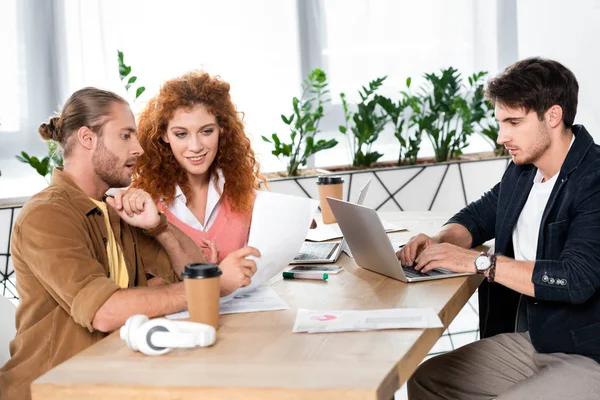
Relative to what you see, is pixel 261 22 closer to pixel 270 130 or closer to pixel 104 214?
pixel 270 130

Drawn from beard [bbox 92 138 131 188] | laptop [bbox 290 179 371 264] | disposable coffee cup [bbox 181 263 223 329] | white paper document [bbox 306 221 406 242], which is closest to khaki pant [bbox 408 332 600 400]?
laptop [bbox 290 179 371 264]

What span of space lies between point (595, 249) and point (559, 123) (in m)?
0.40

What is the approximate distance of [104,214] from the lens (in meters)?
1.99

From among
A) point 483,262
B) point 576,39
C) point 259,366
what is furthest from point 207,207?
point 576,39

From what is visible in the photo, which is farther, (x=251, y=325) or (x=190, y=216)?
(x=190, y=216)

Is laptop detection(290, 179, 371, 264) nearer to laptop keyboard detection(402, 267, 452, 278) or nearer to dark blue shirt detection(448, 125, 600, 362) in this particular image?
laptop keyboard detection(402, 267, 452, 278)

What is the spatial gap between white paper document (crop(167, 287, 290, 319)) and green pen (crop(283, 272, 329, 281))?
6.0 inches

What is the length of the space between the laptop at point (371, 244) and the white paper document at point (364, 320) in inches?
9.3

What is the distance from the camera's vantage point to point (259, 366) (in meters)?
1.42

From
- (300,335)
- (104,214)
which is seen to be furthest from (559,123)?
(104,214)

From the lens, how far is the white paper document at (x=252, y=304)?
179 cm

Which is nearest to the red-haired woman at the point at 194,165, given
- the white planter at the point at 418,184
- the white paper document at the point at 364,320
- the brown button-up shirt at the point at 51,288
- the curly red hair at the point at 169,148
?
the curly red hair at the point at 169,148

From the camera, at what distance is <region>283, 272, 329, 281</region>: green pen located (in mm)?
2086

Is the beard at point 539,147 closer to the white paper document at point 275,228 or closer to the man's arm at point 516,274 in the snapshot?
the man's arm at point 516,274
